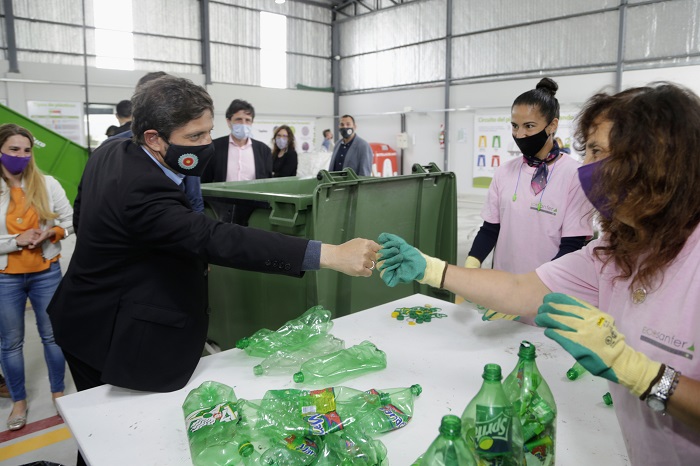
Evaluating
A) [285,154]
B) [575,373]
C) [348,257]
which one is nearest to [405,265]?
[348,257]

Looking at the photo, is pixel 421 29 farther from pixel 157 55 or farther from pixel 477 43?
pixel 157 55

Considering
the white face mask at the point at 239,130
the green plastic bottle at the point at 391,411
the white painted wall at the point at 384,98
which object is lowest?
the green plastic bottle at the point at 391,411

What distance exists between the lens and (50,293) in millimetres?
3045

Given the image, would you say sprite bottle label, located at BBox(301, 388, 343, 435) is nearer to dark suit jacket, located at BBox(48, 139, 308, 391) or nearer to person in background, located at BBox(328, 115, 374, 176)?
dark suit jacket, located at BBox(48, 139, 308, 391)

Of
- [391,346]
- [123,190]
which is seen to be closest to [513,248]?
[391,346]

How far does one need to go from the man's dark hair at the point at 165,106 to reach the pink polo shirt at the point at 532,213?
155 centimetres

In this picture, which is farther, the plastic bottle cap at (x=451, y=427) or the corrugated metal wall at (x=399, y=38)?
the corrugated metal wall at (x=399, y=38)

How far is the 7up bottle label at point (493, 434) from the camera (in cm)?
96

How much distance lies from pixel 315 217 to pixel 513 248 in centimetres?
106

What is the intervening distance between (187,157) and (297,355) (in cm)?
76

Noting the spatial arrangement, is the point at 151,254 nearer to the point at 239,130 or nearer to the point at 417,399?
the point at 417,399

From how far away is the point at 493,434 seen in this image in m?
0.96

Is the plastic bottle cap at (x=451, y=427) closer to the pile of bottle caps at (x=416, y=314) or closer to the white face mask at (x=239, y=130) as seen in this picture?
the pile of bottle caps at (x=416, y=314)

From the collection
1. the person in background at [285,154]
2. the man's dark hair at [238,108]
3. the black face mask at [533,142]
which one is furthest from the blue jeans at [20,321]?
the person in background at [285,154]
